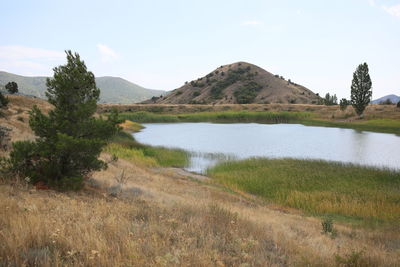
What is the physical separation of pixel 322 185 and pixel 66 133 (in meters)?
16.6

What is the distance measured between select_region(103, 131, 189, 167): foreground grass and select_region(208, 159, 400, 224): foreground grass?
5137mm

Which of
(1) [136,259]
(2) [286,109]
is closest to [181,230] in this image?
(1) [136,259]

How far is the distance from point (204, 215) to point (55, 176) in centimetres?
581

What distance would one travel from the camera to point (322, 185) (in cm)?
Answer: 1908

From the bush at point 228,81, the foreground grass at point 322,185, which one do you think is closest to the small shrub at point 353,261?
the foreground grass at point 322,185

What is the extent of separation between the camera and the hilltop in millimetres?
144750

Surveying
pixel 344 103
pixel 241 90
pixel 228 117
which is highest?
pixel 241 90

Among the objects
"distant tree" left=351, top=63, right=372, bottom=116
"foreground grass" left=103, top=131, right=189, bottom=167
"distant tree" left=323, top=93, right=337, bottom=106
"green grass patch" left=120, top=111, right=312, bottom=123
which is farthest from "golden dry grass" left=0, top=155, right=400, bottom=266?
"distant tree" left=323, top=93, right=337, bottom=106

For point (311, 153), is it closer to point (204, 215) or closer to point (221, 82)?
point (204, 215)

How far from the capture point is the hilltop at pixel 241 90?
14475cm

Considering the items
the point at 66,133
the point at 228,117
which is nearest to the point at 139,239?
the point at 66,133

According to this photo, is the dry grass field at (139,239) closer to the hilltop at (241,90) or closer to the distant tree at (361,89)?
the distant tree at (361,89)

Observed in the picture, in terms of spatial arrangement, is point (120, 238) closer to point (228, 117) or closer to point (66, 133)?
point (66, 133)

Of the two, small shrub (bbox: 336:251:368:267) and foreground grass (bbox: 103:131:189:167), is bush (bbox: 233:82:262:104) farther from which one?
small shrub (bbox: 336:251:368:267)
